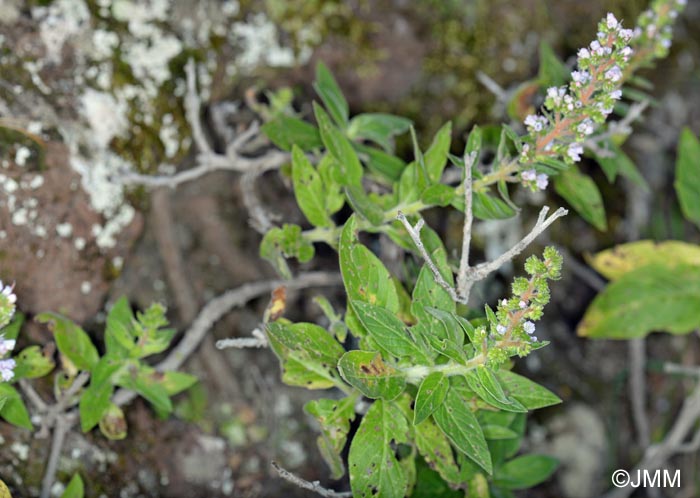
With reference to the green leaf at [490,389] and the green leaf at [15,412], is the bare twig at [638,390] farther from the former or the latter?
the green leaf at [15,412]

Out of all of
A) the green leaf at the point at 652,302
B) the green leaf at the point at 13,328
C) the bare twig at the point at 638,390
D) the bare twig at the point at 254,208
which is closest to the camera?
the green leaf at the point at 13,328

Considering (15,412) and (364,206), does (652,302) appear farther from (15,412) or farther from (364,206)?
(15,412)

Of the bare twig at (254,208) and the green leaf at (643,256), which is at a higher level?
the bare twig at (254,208)

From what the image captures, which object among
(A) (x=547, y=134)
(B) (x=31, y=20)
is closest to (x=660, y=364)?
(A) (x=547, y=134)

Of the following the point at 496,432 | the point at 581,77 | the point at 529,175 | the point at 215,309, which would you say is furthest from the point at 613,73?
the point at 215,309

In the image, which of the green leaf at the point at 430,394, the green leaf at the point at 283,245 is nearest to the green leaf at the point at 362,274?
the green leaf at the point at 430,394

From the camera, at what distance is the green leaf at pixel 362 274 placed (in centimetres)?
181

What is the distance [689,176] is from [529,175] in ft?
4.22

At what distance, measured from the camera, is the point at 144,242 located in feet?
8.56

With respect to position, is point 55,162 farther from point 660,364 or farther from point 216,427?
point 660,364

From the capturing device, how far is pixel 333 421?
1.88m

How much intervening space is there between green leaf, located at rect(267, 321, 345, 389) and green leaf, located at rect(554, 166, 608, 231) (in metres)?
1.09

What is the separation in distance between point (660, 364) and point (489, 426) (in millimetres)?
1553

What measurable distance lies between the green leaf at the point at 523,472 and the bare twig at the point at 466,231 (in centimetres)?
75
